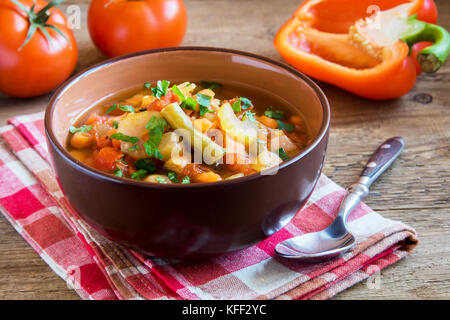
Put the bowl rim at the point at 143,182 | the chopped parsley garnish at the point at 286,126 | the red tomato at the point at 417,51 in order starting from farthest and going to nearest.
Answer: the red tomato at the point at 417,51
the chopped parsley garnish at the point at 286,126
the bowl rim at the point at 143,182

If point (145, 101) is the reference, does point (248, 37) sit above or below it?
below

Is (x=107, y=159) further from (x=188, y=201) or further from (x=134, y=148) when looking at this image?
(x=188, y=201)

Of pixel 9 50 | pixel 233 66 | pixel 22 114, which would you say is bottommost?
pixel 22 114

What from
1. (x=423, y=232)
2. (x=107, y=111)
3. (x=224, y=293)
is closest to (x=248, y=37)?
(x=107, y=111)

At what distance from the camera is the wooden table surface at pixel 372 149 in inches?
54.2

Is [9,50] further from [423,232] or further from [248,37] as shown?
[423,232]

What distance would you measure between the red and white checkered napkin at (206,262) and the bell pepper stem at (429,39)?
766 mm

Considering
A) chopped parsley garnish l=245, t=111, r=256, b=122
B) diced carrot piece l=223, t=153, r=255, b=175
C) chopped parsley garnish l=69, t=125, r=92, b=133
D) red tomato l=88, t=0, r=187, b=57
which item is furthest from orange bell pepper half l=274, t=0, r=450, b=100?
chopped parsley garnish l=69, t=125, r=92, b=133

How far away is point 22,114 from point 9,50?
10.1 inches

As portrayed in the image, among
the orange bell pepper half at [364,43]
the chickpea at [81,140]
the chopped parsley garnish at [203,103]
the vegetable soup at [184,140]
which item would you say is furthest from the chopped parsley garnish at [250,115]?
the orange bell pepper half at [364,43]

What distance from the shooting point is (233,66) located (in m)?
1.72

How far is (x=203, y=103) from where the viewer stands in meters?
1.49

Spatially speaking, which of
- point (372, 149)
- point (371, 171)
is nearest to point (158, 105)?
point (371, 171)

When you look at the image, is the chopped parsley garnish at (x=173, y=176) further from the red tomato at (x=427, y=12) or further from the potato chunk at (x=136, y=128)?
the red tomato at (x=427, y=12)
